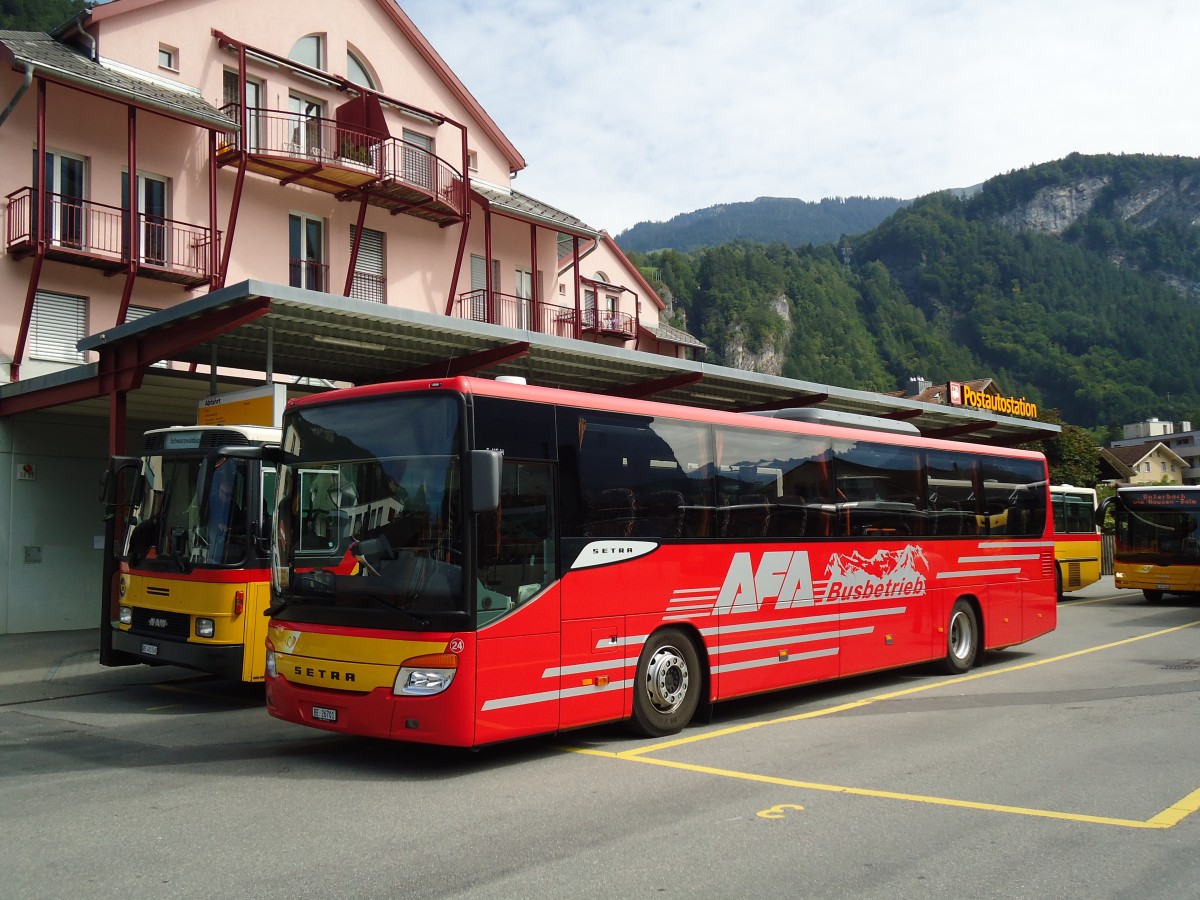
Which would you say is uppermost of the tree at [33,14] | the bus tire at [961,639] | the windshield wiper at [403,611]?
the tree at [33,14]

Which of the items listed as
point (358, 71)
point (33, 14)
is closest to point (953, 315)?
point (358, 71)

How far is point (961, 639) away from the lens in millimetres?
13477

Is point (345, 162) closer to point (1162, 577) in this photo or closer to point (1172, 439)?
point (1162, 577)

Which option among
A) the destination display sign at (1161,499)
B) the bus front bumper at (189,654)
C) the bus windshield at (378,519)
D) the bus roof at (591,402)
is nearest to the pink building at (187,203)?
the bus front bumper at (189,654)

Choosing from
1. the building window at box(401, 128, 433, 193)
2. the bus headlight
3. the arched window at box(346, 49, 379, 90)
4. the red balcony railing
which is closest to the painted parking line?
the bus headlight

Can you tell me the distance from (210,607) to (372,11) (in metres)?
21.9

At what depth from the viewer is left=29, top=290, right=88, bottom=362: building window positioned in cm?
2058

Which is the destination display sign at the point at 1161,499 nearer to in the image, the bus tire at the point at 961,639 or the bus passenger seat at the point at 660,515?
the bus tire at the point at 961,639

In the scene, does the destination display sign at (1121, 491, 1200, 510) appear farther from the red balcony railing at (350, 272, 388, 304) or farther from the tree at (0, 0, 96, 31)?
the tree at (0, 0, 96, 31)

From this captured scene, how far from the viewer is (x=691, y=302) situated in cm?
12825

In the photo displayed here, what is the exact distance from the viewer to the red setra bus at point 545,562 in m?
7.38

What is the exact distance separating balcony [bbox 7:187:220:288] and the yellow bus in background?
21.9 m

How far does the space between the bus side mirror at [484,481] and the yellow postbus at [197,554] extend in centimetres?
433

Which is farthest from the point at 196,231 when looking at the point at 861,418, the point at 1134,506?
the point at 1134,506
